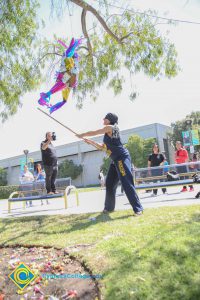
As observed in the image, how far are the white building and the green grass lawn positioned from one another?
34.1m

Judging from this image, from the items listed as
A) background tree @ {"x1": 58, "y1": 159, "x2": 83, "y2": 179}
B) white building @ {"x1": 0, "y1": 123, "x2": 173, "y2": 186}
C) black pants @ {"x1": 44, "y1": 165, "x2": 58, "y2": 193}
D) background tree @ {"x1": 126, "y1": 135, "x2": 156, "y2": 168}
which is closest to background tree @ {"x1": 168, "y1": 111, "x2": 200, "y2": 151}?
white building @ {"x1": 0, "y1": 123, "x2": 173, "y2": 186}

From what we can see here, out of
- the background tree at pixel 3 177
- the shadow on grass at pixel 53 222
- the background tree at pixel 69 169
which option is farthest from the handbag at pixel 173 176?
the background tree at pixel 3 177

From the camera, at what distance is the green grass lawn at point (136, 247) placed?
107 inches

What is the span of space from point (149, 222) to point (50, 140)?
15.1 feet

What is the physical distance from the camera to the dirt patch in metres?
2.94

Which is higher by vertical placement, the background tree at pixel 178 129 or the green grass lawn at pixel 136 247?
the background tree at pixel 178 129

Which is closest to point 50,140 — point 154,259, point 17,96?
point 17,96

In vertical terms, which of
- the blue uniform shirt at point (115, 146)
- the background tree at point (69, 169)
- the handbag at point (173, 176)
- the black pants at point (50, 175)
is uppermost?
the background tree at point (69, 169)

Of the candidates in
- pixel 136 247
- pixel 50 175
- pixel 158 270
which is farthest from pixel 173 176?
pixel 158 270

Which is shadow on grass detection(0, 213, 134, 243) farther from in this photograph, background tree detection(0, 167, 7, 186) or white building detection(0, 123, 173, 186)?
background tree detection(0, 167, 7, 186)

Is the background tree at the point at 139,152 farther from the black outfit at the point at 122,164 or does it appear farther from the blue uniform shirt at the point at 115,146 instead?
the blue uniform shirt at the point at 115,146

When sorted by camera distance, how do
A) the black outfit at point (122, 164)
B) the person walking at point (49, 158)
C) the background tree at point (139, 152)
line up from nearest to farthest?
the black outfit at point (122, 164) < the person walking at point (49, 158) < the background tree at point (139, 152)

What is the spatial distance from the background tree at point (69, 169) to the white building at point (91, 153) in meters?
1.23

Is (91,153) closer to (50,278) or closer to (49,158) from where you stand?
(49,158)
